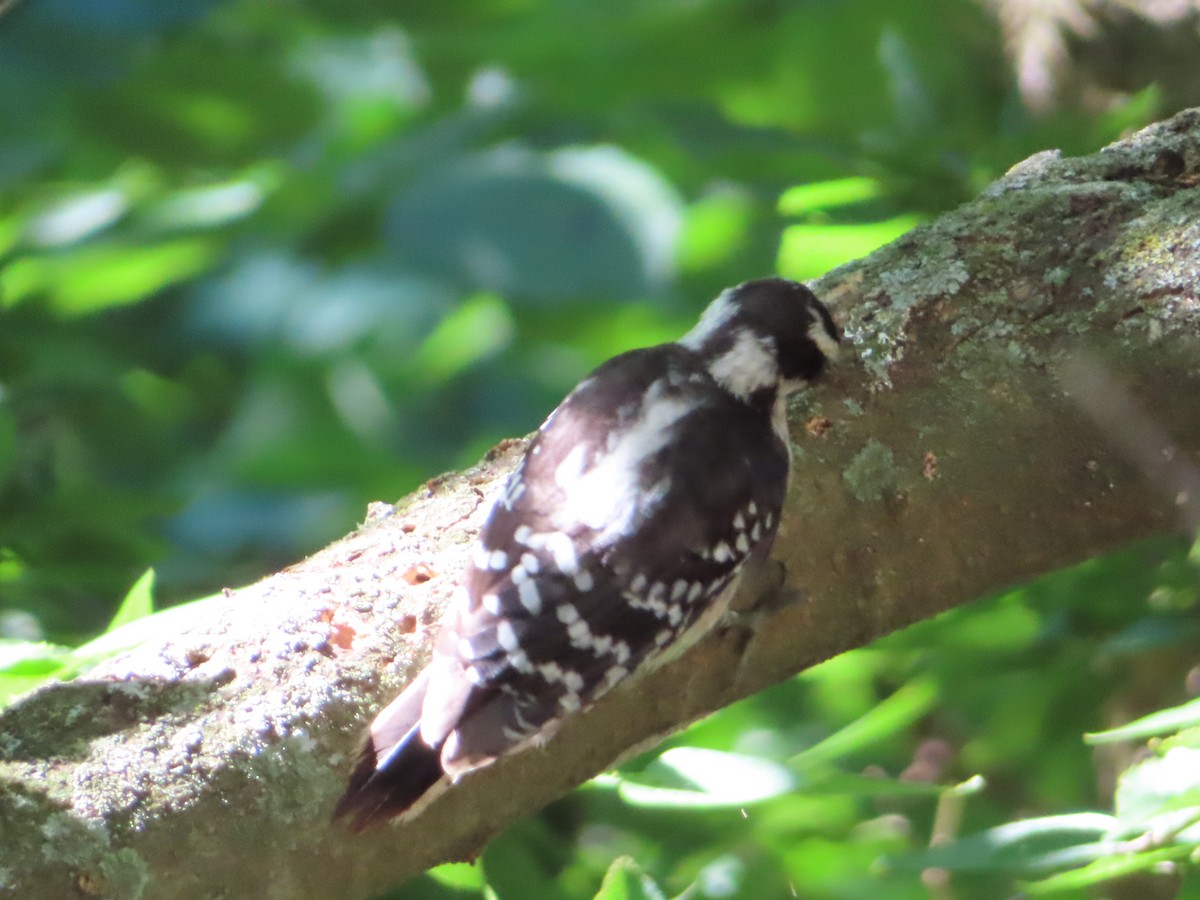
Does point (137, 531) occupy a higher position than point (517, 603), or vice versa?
point (137, 531)

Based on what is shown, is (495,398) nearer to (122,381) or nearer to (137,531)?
(122,381)

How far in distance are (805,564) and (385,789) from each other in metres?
0.62

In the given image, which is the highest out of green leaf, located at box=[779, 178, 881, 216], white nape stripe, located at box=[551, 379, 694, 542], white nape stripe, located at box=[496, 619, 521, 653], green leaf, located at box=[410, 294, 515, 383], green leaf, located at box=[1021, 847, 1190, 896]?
green leaf, located at box=[410, 294, 515, 383]

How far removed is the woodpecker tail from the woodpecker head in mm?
679

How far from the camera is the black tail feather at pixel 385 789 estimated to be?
1.30 meters

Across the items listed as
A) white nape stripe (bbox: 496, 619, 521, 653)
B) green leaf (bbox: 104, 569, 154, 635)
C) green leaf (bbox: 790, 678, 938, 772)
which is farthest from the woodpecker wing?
green leaf (bbox: 104, 569, 154, 635)

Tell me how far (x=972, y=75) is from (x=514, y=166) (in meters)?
1.66

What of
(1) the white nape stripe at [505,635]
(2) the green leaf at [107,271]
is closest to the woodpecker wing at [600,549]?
(1) the white nape stripe at [505,635]

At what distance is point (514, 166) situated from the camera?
104 cm

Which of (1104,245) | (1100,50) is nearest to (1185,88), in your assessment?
(1100,50)

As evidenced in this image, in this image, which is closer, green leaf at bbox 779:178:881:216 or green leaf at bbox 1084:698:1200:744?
green leaf at bbox 1084:698:1200:744

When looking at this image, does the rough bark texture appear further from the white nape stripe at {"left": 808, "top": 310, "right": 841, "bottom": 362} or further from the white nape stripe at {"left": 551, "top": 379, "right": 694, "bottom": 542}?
the white nape stripe at {"left": 551, "top": 379, "right": 694, "bottom": 542}

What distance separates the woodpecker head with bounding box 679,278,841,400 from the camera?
168 cm

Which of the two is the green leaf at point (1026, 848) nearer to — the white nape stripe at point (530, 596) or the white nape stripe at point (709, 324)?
the white nape stripe at point (530, 596)
